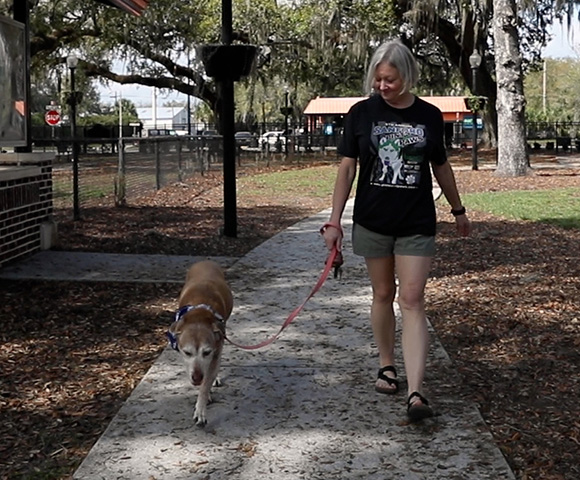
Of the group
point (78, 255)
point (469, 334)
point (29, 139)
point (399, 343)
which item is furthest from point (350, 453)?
point (29, 139)

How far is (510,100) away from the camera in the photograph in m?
22.4

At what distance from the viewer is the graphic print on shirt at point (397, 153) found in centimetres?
449

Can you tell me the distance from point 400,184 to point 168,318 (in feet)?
9.41

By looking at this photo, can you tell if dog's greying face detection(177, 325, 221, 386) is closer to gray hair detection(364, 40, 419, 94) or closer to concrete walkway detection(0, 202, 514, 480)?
concrete walkway detection(0, 202, 514, 480)

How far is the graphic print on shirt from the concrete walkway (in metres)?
1.18

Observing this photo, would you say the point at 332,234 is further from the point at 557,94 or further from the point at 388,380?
the point at 557,94

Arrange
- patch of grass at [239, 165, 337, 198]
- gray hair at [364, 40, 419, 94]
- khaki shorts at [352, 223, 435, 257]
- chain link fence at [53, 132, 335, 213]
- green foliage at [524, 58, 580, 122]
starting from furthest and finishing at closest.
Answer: green foliage at [524, 58, 580, 122] → patch of grass at [239, 165, 337, 198] → chain link fence at [53, 132, 335, 213] → khaki shorts at [352, 223, 435, 257] → gray hair at [364, 40, 419, 94]

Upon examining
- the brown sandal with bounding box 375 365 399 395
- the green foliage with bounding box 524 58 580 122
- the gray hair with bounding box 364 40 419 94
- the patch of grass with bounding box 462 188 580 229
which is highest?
the green foliage with bounding box 524 58 580 122

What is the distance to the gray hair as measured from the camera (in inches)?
176

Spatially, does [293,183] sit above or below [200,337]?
above

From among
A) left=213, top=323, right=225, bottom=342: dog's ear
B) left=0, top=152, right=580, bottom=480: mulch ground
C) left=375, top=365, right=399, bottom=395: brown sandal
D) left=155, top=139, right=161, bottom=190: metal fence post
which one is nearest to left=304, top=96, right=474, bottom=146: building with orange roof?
left=155, top=139, right=161, bottom=190: metal fence post

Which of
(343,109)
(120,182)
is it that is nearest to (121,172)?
(120,182)

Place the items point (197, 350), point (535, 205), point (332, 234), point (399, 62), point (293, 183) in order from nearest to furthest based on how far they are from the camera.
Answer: point (197, 350) → point (399, 62) → point (332, 234) → point (535, 205) → point (293, 183)

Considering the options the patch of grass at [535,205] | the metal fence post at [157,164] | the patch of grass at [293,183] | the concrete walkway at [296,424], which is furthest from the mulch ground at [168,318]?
the patch of grass at [293,183]
